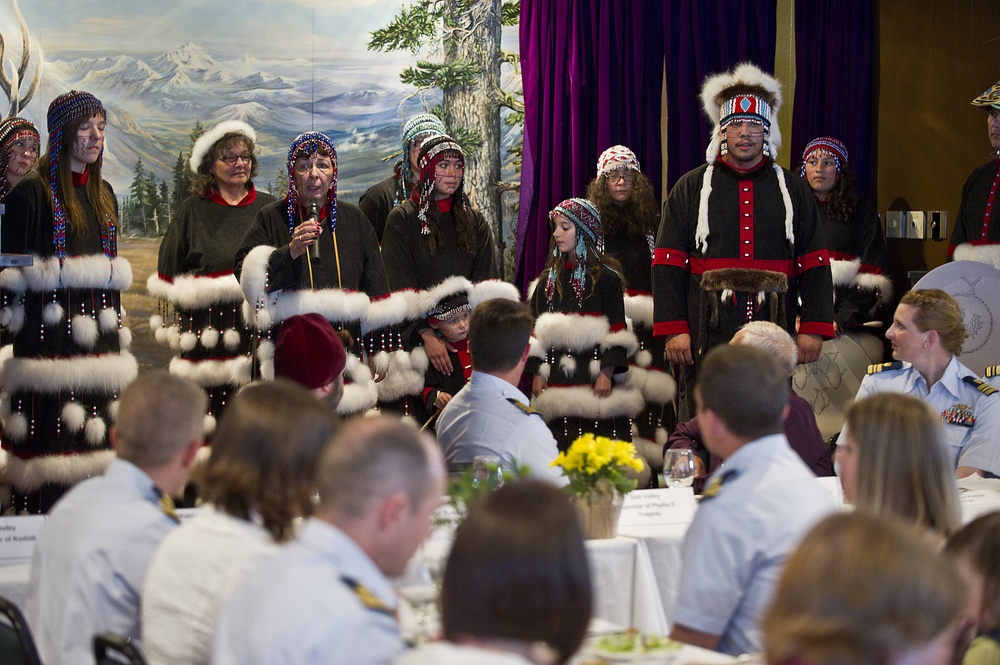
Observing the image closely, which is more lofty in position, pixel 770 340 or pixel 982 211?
pixel 982 211

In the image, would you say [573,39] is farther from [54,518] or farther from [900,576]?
[900,576]

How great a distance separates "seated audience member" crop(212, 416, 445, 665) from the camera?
1.65 m

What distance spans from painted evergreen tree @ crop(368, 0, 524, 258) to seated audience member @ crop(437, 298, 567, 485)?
3259 mm

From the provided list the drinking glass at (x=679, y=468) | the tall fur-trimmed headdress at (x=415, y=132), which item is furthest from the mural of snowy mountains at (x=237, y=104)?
the drinking glass at (x=679, y=468)

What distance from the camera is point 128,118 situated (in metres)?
6.39

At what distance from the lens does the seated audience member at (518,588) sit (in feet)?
4.89

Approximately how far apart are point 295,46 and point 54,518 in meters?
4.76

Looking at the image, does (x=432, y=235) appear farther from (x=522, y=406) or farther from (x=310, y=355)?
(x=522, y=406)

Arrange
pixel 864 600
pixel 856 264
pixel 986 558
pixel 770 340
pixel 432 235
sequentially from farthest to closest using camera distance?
pixel 856 264 → pixel 432 235 → pixel 770 340 → pixel 986 558 → pixel 864 600

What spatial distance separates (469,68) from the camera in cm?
677

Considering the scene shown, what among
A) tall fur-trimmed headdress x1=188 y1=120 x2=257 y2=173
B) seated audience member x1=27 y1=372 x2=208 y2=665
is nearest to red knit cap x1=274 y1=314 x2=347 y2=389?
seated audience member x1=27 y1=372 x2=208 y2=665

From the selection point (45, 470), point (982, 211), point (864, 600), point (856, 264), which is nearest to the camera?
point (864, 600)

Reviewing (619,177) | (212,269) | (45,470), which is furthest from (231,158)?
(619,177)

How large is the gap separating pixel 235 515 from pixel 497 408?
53.4 inches
